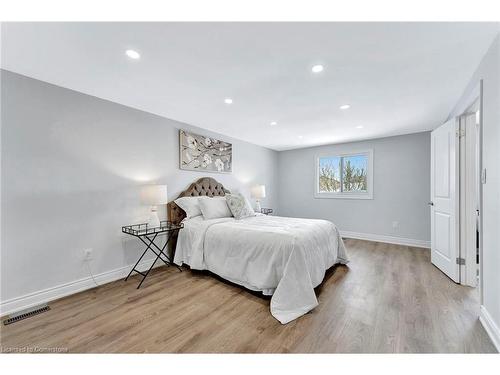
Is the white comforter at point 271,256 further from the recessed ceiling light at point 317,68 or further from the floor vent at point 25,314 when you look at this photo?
the recessed ceiling light at point 317,68

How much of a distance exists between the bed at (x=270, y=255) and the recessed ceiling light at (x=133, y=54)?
1952 millimetres

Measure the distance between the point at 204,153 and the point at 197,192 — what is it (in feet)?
2.40

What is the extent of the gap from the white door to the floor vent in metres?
4.41

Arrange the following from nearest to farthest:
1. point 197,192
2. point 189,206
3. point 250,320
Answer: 1. point 250,320
2. point 189,206
3. point 197,192

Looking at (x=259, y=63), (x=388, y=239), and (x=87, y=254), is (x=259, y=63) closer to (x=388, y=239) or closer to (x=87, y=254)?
(x=87, y=254)

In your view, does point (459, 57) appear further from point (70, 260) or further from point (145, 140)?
point (70, 260)

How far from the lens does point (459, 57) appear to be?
1730mm

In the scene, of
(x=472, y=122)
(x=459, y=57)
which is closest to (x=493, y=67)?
(x=459, y=57)

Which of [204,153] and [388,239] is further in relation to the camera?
[388,239]

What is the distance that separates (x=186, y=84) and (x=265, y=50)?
3.15 feet

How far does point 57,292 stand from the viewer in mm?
2176

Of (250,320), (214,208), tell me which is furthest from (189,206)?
(250,320)
